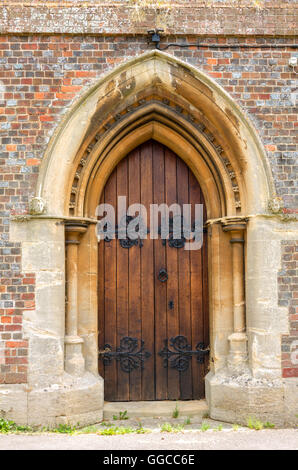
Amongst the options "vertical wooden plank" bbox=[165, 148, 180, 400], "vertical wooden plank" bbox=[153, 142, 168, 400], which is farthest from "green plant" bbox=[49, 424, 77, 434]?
"vertical wooden plank" bbox=[165, 148, 180, 400]

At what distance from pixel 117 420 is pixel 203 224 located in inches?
89.9

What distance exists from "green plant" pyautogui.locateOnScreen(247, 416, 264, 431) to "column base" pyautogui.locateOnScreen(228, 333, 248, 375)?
Result: 48cm

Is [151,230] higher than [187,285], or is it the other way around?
[151,230]

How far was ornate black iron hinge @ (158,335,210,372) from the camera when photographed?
5.25 m

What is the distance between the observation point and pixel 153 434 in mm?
4387

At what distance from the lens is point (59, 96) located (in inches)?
191

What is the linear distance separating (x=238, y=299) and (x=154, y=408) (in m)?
1.46

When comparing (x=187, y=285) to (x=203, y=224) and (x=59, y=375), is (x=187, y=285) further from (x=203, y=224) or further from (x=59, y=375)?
(x=59, y=375)

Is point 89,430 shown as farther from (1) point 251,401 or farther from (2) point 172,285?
(2) point 172,285

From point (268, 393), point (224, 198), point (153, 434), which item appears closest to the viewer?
point (153, 434)
